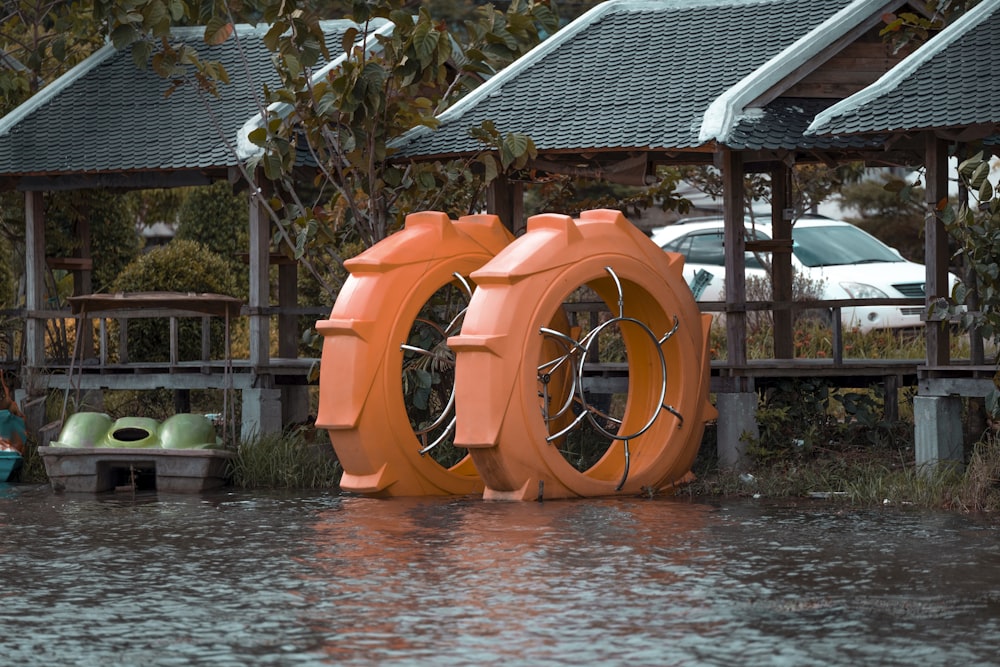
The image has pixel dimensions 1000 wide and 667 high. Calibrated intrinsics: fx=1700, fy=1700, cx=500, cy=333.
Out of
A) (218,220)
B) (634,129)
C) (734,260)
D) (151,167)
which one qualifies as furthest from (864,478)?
(218,220)

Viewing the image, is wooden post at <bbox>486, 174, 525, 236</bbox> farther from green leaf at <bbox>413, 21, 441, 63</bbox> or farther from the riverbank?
the riverbank

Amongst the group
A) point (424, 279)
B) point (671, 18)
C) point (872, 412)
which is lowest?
point (872, 412)

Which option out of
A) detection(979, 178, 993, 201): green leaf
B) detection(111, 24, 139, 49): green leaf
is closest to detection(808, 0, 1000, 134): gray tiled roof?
detection(979, 178, 993, 201): green leaf

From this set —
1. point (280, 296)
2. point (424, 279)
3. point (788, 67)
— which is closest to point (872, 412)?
point (788, 67)

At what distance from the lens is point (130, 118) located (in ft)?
56.3

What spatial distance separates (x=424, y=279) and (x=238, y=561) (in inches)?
170

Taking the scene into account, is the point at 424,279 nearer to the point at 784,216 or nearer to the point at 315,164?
the point at 315,164

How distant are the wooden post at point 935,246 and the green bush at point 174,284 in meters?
9.98

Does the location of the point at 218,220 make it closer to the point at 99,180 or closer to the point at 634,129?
the point at 99,180

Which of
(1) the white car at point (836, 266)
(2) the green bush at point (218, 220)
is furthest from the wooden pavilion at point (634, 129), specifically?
(2) the green bush at point (218, 220)

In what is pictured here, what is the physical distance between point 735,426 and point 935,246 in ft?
8.13

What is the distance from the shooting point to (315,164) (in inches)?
656

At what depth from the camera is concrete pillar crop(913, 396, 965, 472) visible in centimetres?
1365

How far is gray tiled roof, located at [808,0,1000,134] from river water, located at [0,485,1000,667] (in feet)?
9.77
